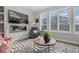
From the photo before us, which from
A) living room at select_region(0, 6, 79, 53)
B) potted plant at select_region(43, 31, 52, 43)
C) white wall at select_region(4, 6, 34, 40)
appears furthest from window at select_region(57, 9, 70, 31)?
white wall at select_region(4, 6, 34, 40)

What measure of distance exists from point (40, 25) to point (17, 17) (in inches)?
16.9

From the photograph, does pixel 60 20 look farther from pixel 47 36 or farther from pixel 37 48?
pixel 37 48

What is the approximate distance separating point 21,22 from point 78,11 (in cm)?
98

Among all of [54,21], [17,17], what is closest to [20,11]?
[17,17]

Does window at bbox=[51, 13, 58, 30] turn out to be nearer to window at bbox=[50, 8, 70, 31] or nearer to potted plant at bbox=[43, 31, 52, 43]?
window at bbox=[50, 8, 70, 31]

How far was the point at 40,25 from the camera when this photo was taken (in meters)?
1.50

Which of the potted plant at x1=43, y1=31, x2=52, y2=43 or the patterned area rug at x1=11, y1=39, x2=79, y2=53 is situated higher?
the potted plant at x1=43, y1=31, x2=52, y2=43

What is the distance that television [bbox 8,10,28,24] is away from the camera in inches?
53.8

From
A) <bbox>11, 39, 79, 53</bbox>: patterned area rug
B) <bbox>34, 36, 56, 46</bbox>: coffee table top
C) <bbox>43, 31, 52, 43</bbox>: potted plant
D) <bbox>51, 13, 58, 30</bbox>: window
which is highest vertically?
<bbox>51, 13, 58, 30</bbox>: window

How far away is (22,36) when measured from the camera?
1.45 metres

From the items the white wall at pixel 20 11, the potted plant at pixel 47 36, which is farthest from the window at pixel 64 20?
the white wall at pixel 20 11

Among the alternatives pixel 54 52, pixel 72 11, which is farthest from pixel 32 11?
pixel 54 52

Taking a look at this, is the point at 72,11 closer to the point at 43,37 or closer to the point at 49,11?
the point at 49,11

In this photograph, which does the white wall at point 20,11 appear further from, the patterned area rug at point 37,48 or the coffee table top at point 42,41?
the coffee table top at point 42,41
